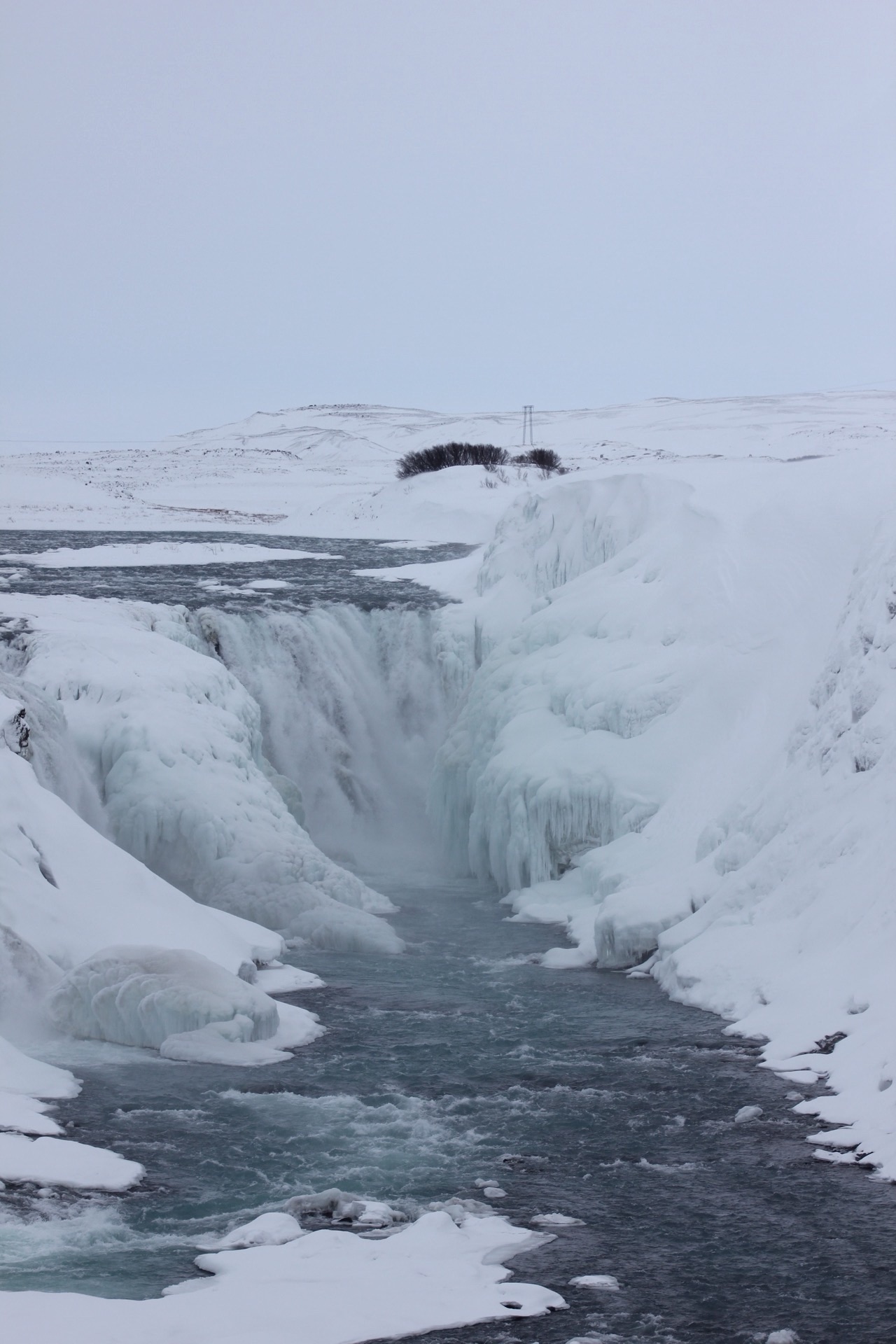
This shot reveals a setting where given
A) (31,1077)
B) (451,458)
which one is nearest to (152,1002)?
(31,1077)

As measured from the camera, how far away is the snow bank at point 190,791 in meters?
14.8

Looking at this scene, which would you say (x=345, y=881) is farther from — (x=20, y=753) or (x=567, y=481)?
(x=567, y=481)

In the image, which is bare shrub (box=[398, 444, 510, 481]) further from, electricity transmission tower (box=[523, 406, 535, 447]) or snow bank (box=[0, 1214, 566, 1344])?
snow bank (box=[0, 1214, 566, 1344])

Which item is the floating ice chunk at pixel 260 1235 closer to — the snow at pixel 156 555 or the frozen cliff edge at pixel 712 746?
the frozen cliff edge at pixel 712 746

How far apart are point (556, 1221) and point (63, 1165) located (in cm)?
294

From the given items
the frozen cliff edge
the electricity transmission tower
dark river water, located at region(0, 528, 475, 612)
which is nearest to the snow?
dark river water, located at region(0, 528, 475, 612)

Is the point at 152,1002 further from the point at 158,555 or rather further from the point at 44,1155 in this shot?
the point at 158,555

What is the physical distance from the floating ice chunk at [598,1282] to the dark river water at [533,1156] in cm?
5

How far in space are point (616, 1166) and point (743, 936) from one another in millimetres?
4305

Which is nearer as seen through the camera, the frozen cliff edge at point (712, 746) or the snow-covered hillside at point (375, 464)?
the frozen cliff edge at point (712, 746)

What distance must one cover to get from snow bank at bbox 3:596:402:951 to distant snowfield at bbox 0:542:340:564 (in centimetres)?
986

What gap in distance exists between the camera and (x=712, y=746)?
16.2 metres

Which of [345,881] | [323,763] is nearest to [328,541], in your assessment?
[323,763]

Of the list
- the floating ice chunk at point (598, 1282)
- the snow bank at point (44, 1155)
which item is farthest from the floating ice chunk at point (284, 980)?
the floating ice chunk at point (598, 1282)
